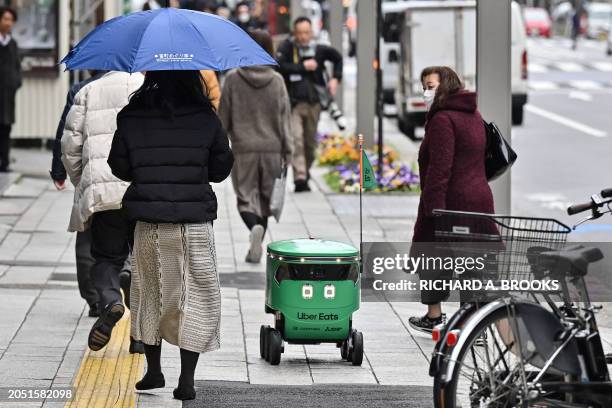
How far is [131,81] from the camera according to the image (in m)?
8.54

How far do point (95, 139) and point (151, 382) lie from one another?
5.64ft

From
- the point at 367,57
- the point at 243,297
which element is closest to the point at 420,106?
the point at 367,57

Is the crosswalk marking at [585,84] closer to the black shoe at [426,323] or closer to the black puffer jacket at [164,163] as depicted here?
the black shoe at [426,323]

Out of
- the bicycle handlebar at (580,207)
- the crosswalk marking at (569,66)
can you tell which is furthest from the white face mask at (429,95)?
the crosswalk marking at (569,66)

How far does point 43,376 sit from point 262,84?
4788 mm

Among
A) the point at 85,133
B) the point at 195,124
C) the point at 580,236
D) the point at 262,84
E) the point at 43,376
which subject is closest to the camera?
the point at 195,124

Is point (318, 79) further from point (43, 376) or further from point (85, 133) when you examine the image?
point (43, 376)

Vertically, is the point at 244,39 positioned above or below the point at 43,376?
above

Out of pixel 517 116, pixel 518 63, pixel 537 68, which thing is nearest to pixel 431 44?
pixel 518 63

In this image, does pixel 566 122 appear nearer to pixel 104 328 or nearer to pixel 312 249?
pixel 312 249

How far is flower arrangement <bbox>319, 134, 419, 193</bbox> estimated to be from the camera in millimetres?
16938

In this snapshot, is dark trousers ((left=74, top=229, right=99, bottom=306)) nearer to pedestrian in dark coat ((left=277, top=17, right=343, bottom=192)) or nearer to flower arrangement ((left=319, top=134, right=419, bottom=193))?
flower arrangement ((left=319, top=134, right=419, bottom=193))

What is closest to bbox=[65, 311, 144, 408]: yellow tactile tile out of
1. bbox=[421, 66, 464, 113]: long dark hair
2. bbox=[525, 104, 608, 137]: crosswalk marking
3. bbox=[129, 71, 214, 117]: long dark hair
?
bbox=[129, 71, 214, 117]: long dark hair

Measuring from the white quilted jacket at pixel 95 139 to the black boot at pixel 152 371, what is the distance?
1322 mm
